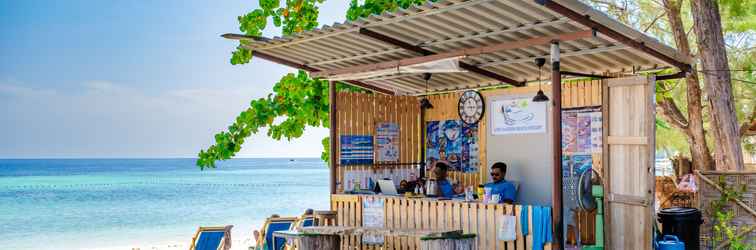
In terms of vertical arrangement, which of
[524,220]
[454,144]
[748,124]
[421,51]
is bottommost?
[524,220]

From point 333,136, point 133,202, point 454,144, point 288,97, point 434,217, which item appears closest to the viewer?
point 434,217

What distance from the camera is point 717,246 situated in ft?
35.8

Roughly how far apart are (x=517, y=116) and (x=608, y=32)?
8.67 ft

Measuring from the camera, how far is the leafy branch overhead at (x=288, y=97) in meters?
15.8

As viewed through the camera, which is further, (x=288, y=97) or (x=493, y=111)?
(x=288, y=97)

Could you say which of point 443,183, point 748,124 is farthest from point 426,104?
point 748,124

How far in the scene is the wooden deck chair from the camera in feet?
34.7

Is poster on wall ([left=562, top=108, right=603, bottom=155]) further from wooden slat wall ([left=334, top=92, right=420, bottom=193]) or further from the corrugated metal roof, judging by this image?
wooden slat wall ([left=334, top=92, right=420, bottom=193])

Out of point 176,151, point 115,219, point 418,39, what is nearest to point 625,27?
point 418,39

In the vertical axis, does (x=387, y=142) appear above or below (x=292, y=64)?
below

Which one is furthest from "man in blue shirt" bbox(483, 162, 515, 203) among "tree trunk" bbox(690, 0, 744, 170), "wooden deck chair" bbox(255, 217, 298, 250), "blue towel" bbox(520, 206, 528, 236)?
"tree trunk" bbox(690, 0, 744, 170)

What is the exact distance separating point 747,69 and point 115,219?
35573mm

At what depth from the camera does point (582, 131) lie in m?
9.34

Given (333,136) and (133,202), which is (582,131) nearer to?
(333,136)
